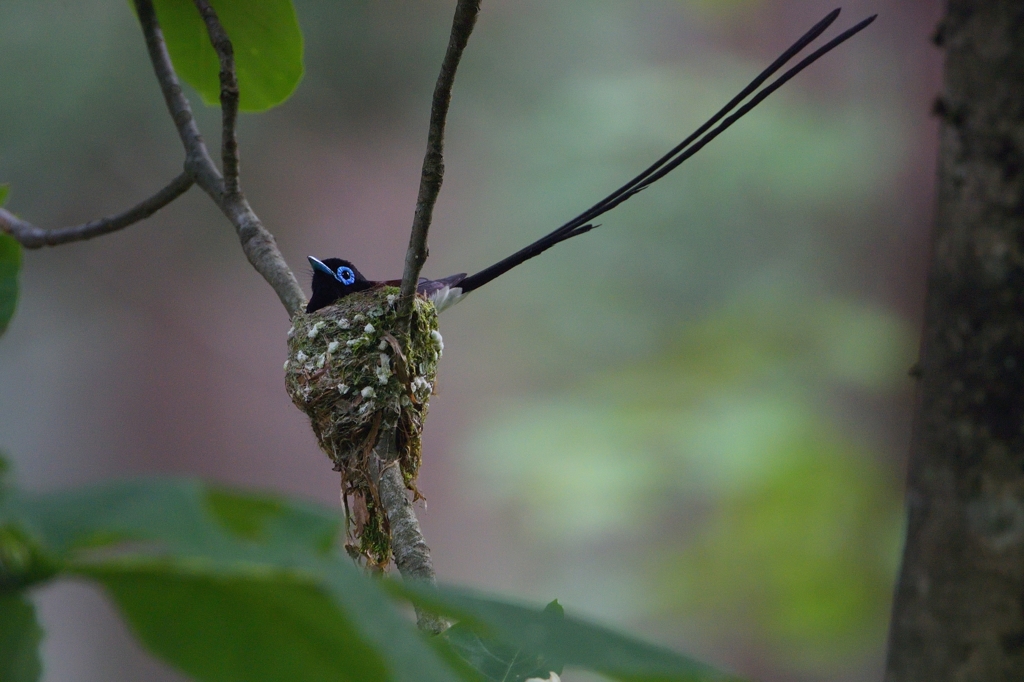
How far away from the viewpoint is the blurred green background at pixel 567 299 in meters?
4.66

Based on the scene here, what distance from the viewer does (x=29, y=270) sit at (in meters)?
6.36

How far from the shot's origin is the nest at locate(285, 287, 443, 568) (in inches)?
58.3

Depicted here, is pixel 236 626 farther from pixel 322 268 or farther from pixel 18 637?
pixel 322 268

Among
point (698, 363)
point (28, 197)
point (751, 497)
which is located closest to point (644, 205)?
point (698, 363)

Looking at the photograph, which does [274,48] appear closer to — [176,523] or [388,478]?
[388,478]

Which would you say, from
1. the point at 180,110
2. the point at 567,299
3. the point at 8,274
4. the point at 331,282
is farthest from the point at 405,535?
the point at 567,299

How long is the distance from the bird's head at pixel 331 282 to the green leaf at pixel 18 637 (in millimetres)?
2055

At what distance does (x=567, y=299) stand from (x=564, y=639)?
17.7 ft

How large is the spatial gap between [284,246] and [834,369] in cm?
391

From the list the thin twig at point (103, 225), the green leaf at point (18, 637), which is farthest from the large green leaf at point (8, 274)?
the thin twig at point (103, 225)

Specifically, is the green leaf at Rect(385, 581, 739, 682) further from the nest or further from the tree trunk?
the nest

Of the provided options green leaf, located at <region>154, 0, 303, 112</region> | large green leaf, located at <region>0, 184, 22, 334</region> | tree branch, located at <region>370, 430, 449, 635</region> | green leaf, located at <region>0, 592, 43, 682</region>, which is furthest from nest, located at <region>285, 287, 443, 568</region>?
green leaf, located at <region>0, 592, 43, 682</region>

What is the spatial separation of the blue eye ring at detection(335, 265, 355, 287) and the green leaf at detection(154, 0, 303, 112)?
2.92 ft

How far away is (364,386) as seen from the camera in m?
1.74
